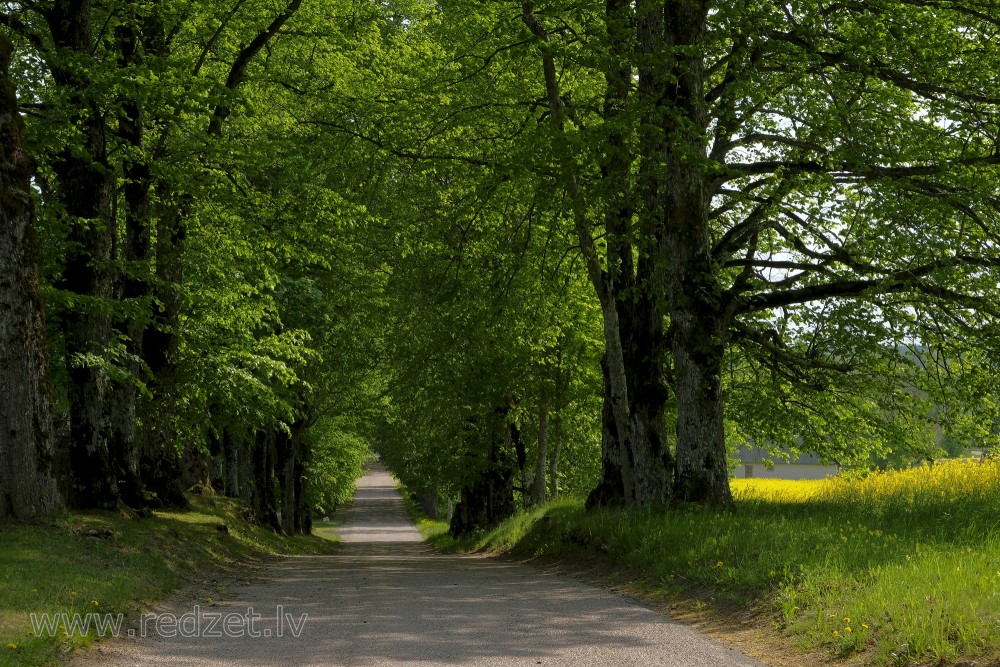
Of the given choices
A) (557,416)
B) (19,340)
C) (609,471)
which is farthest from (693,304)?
(557,416)

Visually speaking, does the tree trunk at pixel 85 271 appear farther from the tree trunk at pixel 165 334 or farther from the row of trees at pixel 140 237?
the tree trunk at pixel 165 334

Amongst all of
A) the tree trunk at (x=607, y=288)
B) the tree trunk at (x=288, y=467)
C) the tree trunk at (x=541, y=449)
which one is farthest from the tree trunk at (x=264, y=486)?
the tree trunk at (x=607, y=288)

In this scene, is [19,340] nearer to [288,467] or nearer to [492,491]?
[492,491]

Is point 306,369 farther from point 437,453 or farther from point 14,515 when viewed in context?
point 14,515

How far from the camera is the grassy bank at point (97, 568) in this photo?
25.7 ft

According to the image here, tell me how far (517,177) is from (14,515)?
28.6ft

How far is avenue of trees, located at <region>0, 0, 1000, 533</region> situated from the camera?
13469 mm

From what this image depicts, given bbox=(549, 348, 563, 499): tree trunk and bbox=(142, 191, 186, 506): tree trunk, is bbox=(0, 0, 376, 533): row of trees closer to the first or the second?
bbox=(142, 191, 186, 506): tree trunk

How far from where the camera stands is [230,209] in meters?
19.6

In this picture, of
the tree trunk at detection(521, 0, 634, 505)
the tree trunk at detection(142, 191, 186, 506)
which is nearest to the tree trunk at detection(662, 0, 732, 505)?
the tree trunk at detection(521, 0, 634, 505)

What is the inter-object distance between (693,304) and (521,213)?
7.66m

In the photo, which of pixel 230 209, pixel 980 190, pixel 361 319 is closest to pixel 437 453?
pixel 361 319

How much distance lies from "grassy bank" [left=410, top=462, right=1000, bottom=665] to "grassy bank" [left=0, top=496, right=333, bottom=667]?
5470mm

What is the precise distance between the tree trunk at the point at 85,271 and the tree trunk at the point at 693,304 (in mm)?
8387
